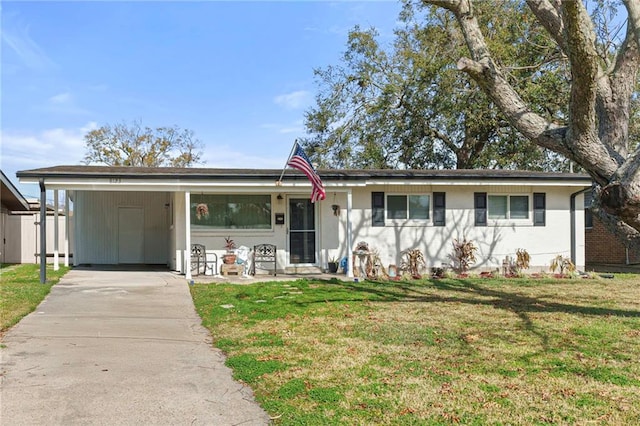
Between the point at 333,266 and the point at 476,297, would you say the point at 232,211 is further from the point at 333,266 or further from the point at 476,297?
the point at 476,297

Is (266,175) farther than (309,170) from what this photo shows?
Yes

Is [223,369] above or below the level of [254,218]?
below

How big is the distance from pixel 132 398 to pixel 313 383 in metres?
1.55

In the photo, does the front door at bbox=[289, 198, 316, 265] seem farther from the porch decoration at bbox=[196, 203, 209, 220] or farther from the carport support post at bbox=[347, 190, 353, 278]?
the porch decoration at bbox=[196, 203, 209, 220]

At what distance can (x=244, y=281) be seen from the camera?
12375mm

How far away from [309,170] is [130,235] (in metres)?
8.86

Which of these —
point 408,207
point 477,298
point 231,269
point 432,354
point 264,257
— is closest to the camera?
point 432,354

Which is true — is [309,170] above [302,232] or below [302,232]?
above

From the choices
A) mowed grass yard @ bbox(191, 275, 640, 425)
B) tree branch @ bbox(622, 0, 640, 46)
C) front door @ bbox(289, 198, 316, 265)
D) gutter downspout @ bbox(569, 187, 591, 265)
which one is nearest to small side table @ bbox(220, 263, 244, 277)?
front door @ bbox(289, 198, 316, 265)

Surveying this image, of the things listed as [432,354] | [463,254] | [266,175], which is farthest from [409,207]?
[432,354]

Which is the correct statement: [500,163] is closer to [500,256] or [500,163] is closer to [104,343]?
[500,256]

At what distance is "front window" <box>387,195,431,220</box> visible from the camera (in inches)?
577

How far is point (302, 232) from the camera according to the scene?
14.5 metres

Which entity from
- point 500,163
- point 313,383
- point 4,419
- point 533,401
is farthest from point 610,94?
point 500,163
